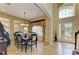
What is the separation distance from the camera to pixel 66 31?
8.20ft

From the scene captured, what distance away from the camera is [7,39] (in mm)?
2320

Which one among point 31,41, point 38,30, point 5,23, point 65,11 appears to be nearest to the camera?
point 5,23

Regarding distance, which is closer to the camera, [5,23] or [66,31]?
[5,23]

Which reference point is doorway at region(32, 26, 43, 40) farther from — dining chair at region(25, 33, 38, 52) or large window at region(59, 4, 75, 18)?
large window at region(59, 4, 75, 18)

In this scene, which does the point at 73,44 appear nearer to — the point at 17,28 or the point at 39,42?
the point at 39,42

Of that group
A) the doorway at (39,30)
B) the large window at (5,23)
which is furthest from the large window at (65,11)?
the large window at (5,23)

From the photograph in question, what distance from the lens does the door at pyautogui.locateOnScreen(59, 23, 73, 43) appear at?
2.43 metres

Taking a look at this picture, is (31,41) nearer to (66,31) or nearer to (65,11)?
(66,31)

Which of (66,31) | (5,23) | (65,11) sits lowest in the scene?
(66,31)

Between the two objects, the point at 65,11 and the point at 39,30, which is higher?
the point at 65,11

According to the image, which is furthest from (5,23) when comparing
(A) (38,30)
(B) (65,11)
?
(B) (65,11)

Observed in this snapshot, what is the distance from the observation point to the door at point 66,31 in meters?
2.43

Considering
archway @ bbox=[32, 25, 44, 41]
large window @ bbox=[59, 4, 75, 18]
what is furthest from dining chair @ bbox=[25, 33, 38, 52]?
large window @ bbox=[59, 4, 75, 18]

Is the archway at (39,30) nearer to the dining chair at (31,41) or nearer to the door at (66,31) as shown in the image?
the dining chair at (31,41)
